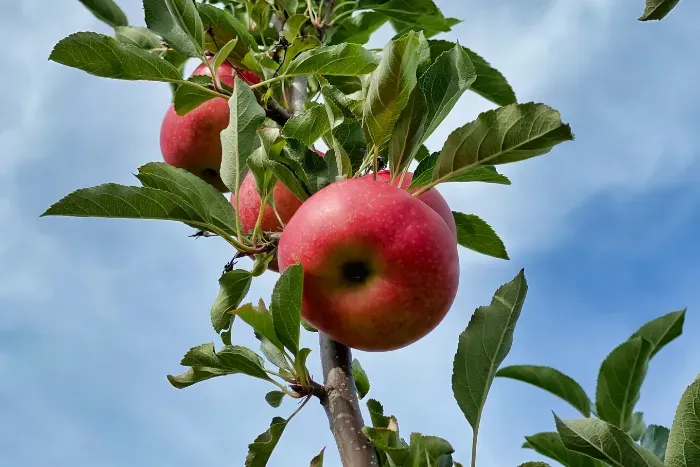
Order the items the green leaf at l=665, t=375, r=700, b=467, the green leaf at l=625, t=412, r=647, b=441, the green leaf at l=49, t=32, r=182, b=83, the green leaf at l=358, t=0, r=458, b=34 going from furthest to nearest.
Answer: the green leaf at l=358, t=0, r=458, b=34
the green leaf at l=625, t=412, r=647, b=441
the green leaf at l=49, t=32, r=182, b=83
the green leaf at l=665, t=375, r=700, b=467

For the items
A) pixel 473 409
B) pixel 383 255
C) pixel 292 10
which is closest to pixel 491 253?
pixel 473 409

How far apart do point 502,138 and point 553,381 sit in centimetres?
82

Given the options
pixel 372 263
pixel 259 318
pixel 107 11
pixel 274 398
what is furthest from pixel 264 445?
pixel 107 11

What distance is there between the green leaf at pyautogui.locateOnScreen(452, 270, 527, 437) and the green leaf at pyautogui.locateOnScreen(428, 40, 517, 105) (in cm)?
77

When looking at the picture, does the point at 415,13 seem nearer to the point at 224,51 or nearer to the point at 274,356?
the point at 224,51

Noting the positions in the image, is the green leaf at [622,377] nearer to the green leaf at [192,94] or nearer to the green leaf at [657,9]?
the green leaf at [657,9]

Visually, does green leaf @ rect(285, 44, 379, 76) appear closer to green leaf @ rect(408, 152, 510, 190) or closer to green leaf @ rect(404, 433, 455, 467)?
green leaf @ rect(408, 152, 510, 190)

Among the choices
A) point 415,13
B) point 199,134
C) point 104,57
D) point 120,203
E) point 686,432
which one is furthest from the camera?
point 415,13

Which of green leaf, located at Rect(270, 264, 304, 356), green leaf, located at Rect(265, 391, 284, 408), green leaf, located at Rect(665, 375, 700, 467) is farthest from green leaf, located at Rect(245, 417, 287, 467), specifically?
green leaf, located at Rect(665, 375, 700, 467)

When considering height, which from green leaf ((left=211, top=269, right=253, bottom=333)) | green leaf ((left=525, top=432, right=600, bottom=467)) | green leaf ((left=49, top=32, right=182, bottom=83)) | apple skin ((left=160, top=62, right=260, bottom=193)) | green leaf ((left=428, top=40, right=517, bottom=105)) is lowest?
green leaf ((left=525, top=432, right=600, bottom=467))

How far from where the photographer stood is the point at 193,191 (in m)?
1.29

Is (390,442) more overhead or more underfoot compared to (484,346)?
more underfoot

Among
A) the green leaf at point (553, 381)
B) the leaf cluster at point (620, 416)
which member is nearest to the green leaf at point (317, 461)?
the leaf cluster at point (620, 416)

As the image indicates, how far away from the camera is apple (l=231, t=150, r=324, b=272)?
1.47 metres
